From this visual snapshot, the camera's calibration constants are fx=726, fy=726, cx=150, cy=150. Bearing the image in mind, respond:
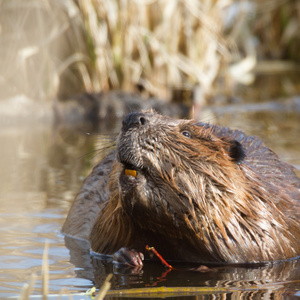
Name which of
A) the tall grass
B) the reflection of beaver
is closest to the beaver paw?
the reflection of beaver

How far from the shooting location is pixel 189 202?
2.98m

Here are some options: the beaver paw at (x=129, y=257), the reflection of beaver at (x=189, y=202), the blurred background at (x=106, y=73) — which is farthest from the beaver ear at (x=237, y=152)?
the blurred background at (x=106, y=73)

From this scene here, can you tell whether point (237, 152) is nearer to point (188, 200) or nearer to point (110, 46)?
point (188, 200)

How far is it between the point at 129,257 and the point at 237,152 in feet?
2.17

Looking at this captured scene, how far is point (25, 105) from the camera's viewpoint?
8.05 meters

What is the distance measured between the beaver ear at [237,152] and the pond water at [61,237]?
480 millimetres

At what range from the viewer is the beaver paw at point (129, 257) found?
122 inches

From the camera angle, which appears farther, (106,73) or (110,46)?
(106,73)

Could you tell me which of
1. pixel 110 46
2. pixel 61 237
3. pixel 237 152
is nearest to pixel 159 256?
pixel 237 152

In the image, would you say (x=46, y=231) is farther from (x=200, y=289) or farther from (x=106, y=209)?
(x=200, y=289)

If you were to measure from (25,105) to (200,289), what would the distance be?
18.5ft

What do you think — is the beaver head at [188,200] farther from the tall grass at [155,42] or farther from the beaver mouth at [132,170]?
the tall grass at [155,42]

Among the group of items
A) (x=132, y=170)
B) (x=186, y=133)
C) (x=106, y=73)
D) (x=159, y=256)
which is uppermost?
(x=106, y=73)

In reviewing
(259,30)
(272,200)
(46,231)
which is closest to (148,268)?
(272,200)
